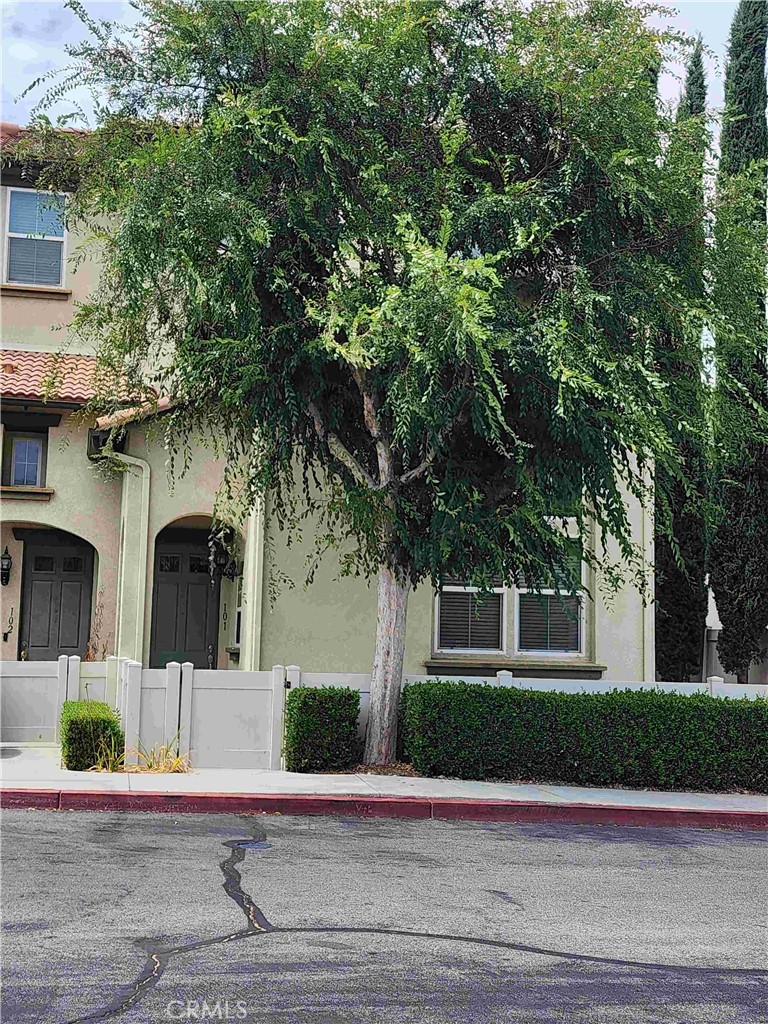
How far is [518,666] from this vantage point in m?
16.7

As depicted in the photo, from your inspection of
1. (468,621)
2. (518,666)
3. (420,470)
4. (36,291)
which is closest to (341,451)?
(420,470)

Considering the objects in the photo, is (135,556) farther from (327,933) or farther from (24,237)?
(327,933)

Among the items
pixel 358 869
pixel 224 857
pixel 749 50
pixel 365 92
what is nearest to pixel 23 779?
pixel 224 857

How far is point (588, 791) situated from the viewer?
12.8 m

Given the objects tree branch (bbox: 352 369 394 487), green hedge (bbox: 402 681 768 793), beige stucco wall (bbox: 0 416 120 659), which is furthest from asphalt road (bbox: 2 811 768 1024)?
beige stucco wall (bbox: 0 416 120 659)

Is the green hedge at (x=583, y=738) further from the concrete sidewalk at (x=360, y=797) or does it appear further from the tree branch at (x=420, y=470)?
the tree branch at (x=420, y=470)

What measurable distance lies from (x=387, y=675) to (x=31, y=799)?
4360 millimetres

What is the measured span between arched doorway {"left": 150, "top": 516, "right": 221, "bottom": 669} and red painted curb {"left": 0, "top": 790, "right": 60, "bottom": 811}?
25.9ft

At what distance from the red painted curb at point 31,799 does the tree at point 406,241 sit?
13.1 ft

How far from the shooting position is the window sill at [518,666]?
16.4 m

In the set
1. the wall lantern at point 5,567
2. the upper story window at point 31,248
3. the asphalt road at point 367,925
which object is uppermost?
the upper story window at point 31,248

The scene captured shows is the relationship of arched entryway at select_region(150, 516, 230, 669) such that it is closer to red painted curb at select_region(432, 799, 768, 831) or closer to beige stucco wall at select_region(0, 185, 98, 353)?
beige stucco wall at select_region(0, 185, 98, 353)

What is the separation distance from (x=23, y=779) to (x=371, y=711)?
4.02 meters

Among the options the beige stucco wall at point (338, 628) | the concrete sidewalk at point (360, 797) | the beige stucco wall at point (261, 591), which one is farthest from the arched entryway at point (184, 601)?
the concrete sidewalk at point (360, 797)
